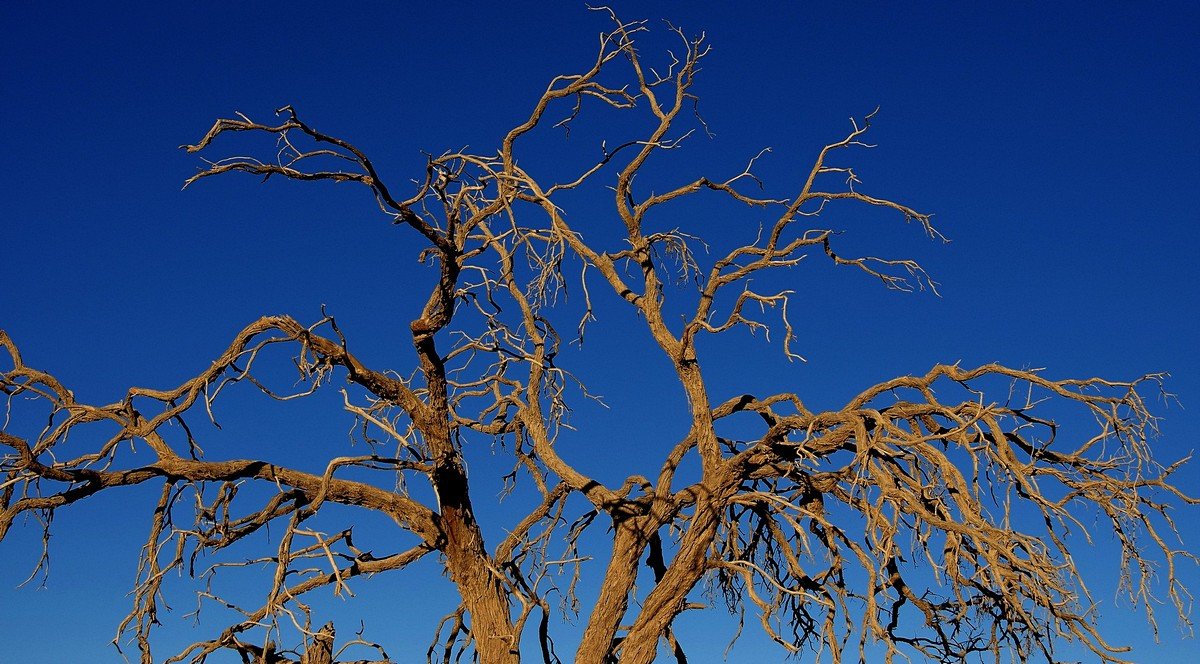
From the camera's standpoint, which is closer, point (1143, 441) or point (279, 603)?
point (279, 603)

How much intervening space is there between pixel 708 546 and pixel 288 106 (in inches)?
180

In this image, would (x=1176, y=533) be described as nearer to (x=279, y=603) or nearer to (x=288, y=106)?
(x=279, y=603)

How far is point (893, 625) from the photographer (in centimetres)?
911

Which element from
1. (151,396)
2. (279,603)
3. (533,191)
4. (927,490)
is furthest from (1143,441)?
(151,396)

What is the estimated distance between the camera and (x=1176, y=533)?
876cm

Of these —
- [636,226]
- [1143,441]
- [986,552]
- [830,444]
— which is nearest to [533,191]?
[636,226]

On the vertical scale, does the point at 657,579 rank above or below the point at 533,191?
below

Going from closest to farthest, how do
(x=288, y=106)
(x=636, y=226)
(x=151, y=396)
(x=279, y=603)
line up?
1. (x=288, y=106)
2. (x=279, y=603)
3. (x=151, y=396)
4. (x=636, y=226)

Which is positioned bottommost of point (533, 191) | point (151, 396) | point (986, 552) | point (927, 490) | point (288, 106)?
point (986, 552)

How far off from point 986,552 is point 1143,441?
2104mm

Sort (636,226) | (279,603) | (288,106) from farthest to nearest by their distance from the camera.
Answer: (636,226), (279,603), (288,106)

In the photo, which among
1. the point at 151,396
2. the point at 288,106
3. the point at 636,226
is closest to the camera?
the point at 288,106

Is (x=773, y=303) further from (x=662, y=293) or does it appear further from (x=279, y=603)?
(x=279, y=603)

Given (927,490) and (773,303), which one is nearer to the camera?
(927,490)
